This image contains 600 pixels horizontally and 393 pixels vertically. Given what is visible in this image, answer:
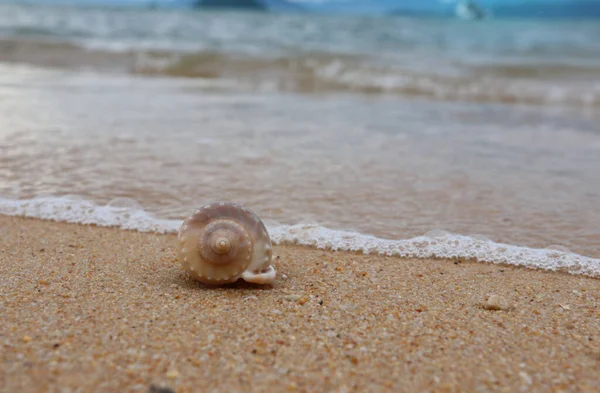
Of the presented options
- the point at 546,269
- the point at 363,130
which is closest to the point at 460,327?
the point at 546,269

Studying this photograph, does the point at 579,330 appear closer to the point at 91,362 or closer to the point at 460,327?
the point at 460,327

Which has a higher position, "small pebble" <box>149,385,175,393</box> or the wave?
the wave

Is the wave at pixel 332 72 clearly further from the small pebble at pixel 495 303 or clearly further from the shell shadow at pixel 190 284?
the small pebble at pixel 495 303

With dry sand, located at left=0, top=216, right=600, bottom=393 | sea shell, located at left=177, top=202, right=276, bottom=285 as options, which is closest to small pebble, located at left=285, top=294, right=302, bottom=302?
dry sand, located at left=0, top=216, right=600, bottom=393

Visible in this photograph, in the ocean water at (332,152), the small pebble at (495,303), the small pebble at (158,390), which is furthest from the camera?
the ocean water at (332,152)

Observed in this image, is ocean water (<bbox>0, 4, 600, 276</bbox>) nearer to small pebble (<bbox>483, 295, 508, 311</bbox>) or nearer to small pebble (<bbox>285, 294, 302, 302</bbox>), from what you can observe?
small pebble (<bbox>483, 295, 508, 311</bbox>)

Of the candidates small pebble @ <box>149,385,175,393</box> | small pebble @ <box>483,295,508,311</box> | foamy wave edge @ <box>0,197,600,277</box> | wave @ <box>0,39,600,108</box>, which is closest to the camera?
small pebble @ <box>149,385,175,393</box>

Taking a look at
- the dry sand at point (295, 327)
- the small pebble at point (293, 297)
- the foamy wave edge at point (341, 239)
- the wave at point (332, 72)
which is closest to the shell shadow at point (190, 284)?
the dry sand at point (295, 327)
